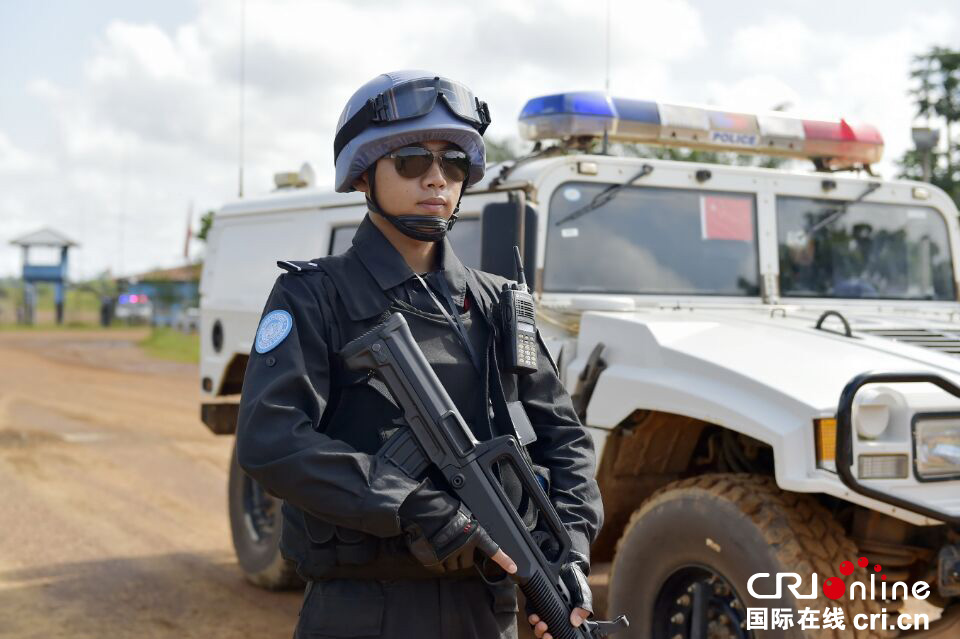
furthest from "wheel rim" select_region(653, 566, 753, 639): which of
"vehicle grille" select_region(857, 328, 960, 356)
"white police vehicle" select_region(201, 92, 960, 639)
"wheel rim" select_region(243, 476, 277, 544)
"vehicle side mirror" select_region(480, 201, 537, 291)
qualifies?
"wheel rim" select_region(243, 476, 277, 544)

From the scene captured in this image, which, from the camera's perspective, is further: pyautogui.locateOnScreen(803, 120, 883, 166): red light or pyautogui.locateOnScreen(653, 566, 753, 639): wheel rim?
pyautogui.locateOnScreen(803, 120, 883, 166): red light

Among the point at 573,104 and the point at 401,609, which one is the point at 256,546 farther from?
the point at 401,609

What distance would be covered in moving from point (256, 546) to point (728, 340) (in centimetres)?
318

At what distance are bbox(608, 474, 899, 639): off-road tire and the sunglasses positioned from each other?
1.60 metres

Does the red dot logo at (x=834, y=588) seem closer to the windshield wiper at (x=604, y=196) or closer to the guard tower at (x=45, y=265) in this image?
the windshield wiper at (x=604, y=196)

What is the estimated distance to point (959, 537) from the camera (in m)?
3.39

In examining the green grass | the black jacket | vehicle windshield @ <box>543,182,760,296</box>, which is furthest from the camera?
the green grass

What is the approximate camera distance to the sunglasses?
2246mm

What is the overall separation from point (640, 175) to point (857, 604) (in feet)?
6.52

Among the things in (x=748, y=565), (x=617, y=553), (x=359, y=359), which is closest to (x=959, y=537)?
(x=748, y=565)

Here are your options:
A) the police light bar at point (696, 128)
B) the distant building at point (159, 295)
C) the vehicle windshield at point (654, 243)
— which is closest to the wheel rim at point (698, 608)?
the vehicle windshield at point (654, 243)

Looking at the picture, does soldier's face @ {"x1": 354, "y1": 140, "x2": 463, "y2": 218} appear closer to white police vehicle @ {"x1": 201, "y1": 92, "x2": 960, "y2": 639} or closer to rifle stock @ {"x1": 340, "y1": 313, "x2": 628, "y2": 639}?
rifle stock @ {"x1": 340, "y1": 313, "x2": 628, "y2": 639}

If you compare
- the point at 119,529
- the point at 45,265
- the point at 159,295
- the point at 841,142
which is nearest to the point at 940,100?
the point at 841,142

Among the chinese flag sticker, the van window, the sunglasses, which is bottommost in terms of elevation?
the sunglasses
